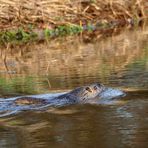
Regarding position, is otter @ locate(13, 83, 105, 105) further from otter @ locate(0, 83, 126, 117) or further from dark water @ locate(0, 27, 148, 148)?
dark water @ locate(0, 27, 148, 148)

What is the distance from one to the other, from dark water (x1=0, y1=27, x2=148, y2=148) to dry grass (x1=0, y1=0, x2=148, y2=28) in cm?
258

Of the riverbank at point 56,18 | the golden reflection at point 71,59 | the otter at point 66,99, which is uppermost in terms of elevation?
the riverbank at point 56,18

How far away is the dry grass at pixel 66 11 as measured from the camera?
19516 mm

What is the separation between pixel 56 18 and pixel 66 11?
36.1 inches

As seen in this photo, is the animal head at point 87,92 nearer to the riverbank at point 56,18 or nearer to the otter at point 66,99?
the otter at point 66,99

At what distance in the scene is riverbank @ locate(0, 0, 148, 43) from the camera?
1913 centimetres

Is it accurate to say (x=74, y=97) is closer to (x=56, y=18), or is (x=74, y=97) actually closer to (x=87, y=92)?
(x=87, y=92)

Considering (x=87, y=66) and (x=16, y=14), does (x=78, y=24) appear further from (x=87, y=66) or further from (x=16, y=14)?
(x=87, y=66)

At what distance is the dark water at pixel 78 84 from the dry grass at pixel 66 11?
2579 millimetres

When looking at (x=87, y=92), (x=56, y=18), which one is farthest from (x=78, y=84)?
(x=56, y=18)

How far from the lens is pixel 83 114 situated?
7336mm

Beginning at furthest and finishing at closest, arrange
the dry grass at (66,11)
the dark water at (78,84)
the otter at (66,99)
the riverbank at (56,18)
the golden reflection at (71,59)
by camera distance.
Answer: the dry grass at (66,11)
the riverbank at (56,18)
the golden reflection at (71,59)
the otter at (66,99)
the dark water at (78,84)

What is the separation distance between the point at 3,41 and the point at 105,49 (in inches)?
A: 171

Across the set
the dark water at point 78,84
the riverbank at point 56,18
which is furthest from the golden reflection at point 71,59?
the riverbank at point 56,18
